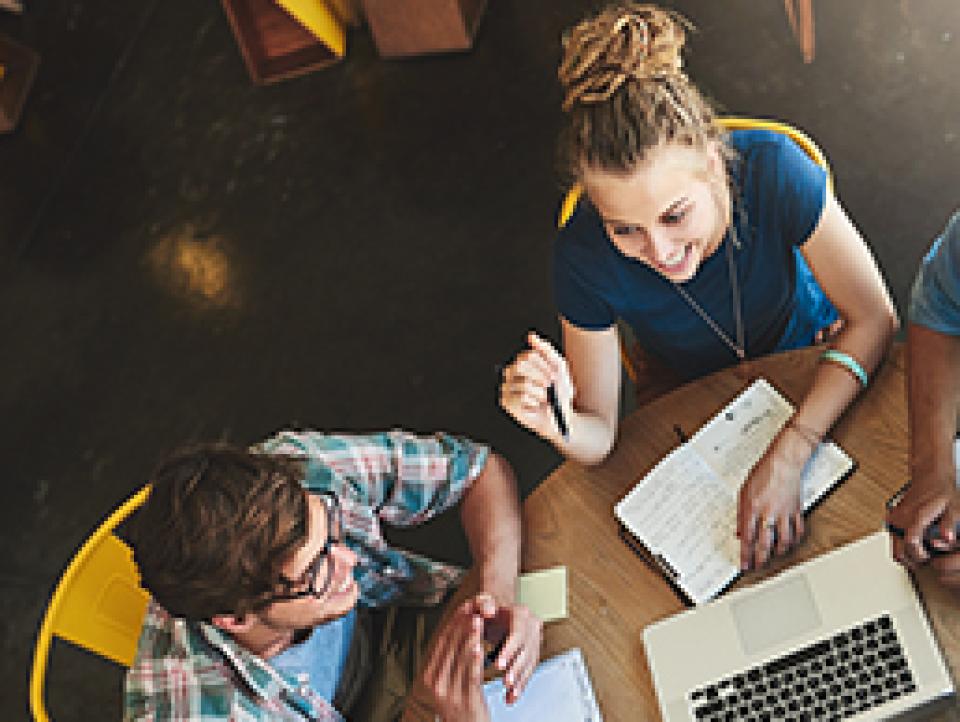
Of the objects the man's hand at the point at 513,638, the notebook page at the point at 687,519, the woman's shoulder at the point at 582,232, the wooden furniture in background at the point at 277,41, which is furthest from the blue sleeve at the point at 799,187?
the wooden furniture in background at the point at 277,41

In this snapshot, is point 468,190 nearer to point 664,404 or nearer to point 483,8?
point 483,8

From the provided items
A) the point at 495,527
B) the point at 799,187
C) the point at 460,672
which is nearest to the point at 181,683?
the point at 460,672

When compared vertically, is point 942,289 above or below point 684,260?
below

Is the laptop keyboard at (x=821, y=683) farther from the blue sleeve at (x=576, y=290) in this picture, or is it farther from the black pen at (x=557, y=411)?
the blue sleeve at (x=576, y=290)

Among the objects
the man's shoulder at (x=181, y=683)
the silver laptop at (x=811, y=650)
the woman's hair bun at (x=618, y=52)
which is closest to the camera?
the silver laptop at (x=811, y=650)

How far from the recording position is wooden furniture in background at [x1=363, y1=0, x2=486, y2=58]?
3594 mm

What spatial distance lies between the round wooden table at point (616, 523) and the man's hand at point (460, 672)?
14 centimetres

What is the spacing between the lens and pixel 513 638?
172cm

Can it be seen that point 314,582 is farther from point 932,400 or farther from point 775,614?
point 932,400

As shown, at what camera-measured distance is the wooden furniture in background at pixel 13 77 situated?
4.22 meters

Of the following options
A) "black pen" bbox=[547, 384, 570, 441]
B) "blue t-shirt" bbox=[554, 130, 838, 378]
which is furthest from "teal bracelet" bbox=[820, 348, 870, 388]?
"black pen" bbox=[547, 384, 570, 441]

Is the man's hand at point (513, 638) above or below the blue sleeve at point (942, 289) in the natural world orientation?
below

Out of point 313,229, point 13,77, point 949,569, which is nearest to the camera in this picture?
point 949,569

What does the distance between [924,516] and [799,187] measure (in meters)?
0.59
